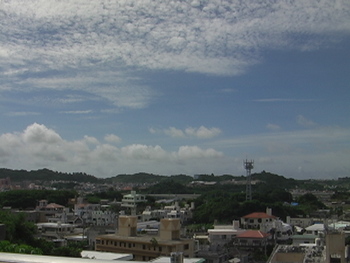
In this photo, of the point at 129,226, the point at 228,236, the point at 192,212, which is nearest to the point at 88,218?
the point at 192,212

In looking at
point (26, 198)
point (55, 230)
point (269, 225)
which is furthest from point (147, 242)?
point (26, 198)

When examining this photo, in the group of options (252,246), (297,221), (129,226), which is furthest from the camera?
(297,221)

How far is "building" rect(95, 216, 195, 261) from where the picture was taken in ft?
28.5

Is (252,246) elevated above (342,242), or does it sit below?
below

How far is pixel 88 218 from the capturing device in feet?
68.3

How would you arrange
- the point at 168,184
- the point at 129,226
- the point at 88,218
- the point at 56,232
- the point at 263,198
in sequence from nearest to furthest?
the point at 129,226, the point at 56,232, the point at 88,218, the point at 263,198, the point at 168,184

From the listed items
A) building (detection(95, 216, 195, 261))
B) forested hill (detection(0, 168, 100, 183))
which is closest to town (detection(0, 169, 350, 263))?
building (detection(95, 216, 195, 261))

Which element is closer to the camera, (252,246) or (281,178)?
(252,246)

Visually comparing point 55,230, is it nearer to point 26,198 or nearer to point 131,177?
point 26,198

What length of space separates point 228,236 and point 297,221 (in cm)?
542

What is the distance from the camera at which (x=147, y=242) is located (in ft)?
29.2

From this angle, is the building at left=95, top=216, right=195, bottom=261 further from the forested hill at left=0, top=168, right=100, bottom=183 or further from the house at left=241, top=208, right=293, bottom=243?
the forested hill at left=0, top=168, right=100, bottom=183

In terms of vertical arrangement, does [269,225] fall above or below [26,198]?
below

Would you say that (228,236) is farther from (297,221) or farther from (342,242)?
(342,242)
